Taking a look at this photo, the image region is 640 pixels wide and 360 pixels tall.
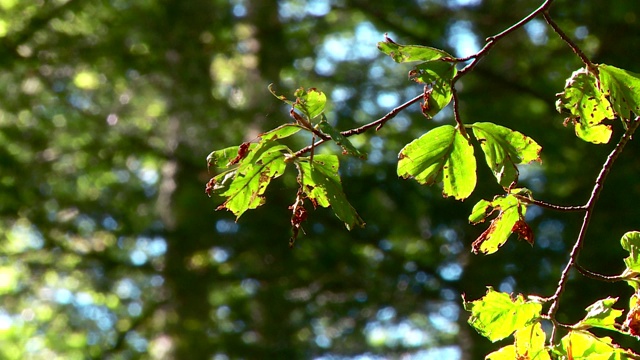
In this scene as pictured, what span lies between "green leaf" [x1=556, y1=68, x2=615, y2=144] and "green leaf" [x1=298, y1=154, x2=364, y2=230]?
39cm

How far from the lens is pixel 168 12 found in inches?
187

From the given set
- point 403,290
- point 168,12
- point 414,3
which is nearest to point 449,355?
point 403,290

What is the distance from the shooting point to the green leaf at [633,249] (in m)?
1.16

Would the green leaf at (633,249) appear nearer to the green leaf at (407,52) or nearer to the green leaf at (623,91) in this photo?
the green leaf at (623,91)

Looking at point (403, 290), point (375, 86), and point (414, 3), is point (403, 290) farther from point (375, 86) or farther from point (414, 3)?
point (414, 3)

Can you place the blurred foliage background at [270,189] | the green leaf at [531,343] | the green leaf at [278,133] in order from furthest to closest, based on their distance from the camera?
the blurred foliage background at [270,189], the green leaf at [531,343], the green leaf at [278,133]

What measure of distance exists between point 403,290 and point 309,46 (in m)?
1.84

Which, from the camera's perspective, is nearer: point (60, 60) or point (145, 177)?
point (60, 60)

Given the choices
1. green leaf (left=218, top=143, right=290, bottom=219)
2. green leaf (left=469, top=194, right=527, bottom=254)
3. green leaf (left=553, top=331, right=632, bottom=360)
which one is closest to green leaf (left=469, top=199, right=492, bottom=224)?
green leaf (left=469, top=194, right=527, bottom=254)

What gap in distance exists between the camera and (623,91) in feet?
3.81

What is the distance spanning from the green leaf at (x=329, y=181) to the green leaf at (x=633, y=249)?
410 millimetres

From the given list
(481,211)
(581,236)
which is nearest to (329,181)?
(481,211)

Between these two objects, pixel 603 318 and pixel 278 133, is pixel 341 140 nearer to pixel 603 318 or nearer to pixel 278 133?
pixel 278 133

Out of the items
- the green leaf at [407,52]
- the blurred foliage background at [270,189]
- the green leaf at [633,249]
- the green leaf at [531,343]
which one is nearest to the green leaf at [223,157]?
the green leaf at [407,52]
